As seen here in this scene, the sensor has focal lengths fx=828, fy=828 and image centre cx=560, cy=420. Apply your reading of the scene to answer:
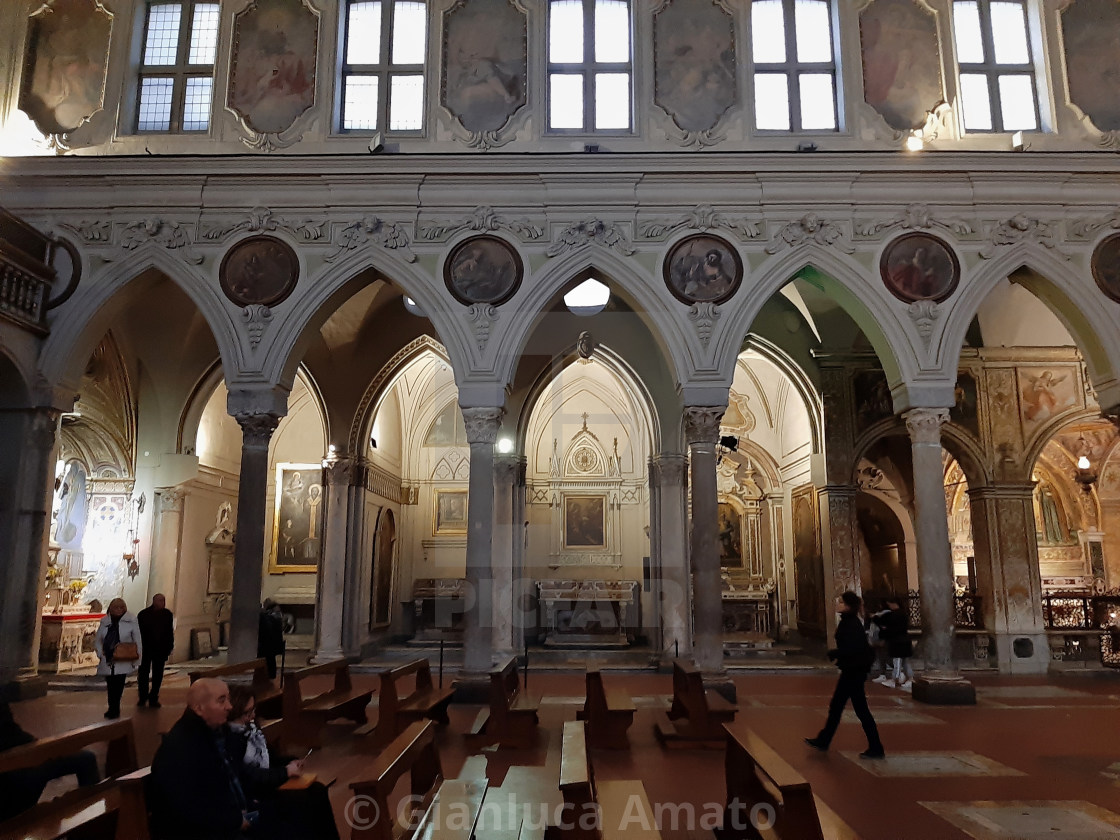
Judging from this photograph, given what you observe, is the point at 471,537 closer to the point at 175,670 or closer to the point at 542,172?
the point at 542,172

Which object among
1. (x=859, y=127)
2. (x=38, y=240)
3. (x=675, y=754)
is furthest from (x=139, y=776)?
(x=859, y=127)

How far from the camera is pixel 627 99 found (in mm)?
12641

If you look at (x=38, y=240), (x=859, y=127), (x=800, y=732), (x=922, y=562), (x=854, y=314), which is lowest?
(x=800, y=732)

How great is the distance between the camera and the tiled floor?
568cm

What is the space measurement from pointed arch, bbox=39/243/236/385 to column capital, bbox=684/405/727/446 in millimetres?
6417

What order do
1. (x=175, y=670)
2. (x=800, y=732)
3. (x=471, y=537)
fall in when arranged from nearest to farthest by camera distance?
(x=800, y=732) < (x=471, y=537) < (x=175, y=670)

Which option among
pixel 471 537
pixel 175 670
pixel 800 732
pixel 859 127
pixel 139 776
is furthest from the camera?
pixel 175 670

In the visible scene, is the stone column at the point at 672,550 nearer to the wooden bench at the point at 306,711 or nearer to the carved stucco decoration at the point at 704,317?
the carved stucco decoration at the point at 704,317

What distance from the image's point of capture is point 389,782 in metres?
3.88

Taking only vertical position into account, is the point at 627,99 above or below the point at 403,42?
below

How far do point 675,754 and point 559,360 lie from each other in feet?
30.9

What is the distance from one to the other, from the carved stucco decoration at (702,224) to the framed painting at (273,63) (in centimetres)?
554

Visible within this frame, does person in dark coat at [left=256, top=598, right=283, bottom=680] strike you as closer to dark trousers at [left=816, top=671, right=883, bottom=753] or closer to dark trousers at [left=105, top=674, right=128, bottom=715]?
dark trousers at [left=105, top=674, right=128, bottom=715]

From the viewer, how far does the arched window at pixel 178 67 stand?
12.7 metres
